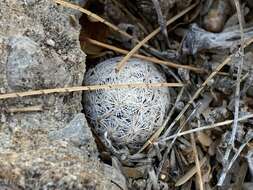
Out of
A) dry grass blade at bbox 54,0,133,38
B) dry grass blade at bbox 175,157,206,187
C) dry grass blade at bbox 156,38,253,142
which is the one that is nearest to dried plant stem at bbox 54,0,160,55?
dry grass blade at bbox 54,0,133,38

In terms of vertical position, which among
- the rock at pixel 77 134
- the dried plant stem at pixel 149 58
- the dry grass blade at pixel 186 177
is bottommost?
the dry grass blade at pixel 186 177

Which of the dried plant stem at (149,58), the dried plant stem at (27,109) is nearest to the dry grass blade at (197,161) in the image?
the dried plant stem at (149,58)

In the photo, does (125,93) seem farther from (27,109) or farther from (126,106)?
(27,109)

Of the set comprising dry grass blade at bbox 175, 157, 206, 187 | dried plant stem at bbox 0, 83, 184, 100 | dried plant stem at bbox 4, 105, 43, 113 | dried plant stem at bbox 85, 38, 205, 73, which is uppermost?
dried plant stem at bbox 85, 38, 205, 73

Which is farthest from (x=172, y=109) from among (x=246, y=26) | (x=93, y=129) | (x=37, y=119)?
(x=37, y=119)

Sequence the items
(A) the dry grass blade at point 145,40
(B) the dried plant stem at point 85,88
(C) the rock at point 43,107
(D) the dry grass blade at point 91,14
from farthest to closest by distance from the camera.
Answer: (A) the dry grass blade at point 145,40 < (D) the dry grass blade at point 91,14 < (B) the dried plant stem at point 85,88 < (C) the rock at point 43,107

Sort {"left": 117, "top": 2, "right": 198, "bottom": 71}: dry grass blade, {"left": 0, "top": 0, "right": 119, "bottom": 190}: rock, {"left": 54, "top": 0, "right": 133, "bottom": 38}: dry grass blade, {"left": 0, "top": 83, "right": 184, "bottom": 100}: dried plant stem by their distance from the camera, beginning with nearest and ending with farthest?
{"left": 0, "top": 0, "right": 119, "bottom": 190}: rock → {"left": 0, "top": 83, "right": 184, "bottom": 100}: dried plant stem → {"left": 54, "top": 0, "right": 133, "bottom": 38}: dry grass blade → {"left": 117, "top": 2, "right": 198, "bottom": 71}: dry grass blade

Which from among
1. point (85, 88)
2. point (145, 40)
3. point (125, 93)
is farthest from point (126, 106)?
point (145, 40)

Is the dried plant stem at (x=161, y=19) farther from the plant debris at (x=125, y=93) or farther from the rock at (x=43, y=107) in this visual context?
the rock at (x=43, y=107)

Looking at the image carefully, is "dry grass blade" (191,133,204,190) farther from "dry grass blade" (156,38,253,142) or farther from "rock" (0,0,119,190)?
"rock" (0,0,119,190)
